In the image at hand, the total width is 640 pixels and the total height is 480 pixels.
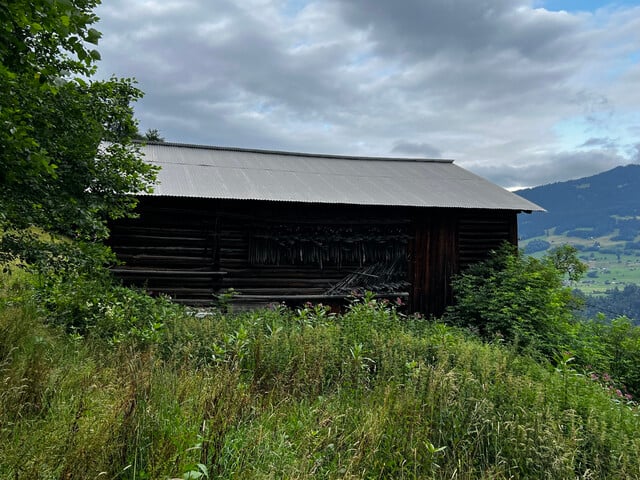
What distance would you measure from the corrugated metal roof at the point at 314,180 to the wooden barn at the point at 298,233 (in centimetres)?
5

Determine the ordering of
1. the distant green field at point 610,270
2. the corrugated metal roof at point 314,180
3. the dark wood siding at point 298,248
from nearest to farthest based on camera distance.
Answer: the dark wood siding at point 298,248 < the corrugated metal roof at point 314,180 < the distant green field at point 610,270

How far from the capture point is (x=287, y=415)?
3484mm

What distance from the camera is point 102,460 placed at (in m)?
2.23

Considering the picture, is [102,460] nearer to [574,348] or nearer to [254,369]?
[254,369]

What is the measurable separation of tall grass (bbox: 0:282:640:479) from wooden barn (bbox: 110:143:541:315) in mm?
4633

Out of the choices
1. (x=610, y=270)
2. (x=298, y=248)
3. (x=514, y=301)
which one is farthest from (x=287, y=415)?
(x=610, y=270)

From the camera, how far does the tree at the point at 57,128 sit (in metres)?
2.77

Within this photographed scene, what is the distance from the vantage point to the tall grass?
7.96 feet

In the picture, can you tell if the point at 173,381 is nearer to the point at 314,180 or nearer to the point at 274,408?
the point at 274,408

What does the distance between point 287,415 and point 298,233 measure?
7205 mm

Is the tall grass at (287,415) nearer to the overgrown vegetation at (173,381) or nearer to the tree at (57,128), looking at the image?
the overgrown vegetation at (173,381)

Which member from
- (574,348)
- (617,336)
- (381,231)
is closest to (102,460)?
(381,231)

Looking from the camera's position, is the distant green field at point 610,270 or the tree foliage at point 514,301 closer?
the tree foliage at point 514,301

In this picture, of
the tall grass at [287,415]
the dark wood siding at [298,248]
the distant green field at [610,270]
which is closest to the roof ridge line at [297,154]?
the dark wood siding at [298,248]
